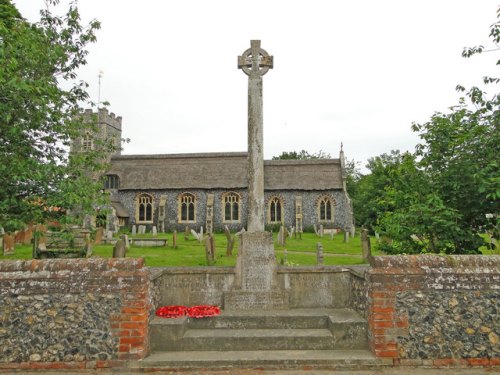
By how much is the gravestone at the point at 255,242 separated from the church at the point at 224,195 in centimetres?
2708

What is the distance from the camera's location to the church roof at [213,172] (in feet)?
120

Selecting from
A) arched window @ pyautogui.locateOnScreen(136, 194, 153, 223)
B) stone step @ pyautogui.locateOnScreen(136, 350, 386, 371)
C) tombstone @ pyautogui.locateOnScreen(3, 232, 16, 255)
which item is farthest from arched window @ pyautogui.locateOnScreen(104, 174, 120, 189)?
stone step @ pyautogui.locateOnScreen(136, 350, 386, 371)

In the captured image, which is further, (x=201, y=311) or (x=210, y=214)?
(x=210, y=214)

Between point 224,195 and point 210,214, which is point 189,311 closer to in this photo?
point 210,214

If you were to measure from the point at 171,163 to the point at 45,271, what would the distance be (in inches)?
1357

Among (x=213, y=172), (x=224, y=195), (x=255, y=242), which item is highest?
(x=213, y=172)

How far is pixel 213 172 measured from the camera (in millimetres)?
37938

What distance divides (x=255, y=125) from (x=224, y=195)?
94.7ft

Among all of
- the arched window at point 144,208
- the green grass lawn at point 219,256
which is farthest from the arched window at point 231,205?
the green grass lawn at point 219,256

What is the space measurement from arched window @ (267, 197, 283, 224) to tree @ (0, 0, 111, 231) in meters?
28.0

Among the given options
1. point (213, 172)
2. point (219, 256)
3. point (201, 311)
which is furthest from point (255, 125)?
point (213, 172)

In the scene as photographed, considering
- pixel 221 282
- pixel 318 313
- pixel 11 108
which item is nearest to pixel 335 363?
pixel 318 313

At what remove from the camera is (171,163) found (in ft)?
128

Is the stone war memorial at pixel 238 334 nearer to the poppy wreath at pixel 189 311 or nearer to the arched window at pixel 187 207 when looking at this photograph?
the poppy wreath at pixel 189 311
